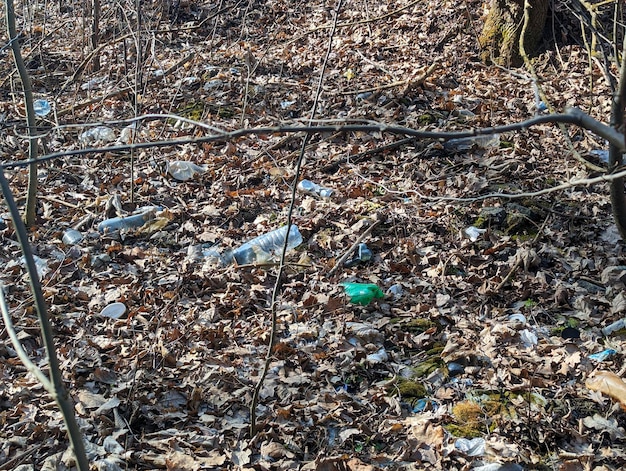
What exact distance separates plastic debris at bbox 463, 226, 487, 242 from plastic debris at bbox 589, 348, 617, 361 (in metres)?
1.22

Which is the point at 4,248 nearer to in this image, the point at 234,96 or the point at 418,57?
the point at 234,96

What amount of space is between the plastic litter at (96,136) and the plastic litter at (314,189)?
222 centimetres

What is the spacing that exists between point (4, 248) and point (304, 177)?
2.40 meters

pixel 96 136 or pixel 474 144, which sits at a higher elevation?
pixel 474 144

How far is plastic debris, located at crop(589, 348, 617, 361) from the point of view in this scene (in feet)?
10.8

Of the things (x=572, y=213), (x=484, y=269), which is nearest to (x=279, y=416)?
(x=484, y=269)

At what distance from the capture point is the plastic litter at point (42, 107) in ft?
21.5

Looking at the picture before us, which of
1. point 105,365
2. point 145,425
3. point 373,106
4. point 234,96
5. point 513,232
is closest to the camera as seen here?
point 145,425

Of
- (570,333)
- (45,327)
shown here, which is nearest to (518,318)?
(570,333)

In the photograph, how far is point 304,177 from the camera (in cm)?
530

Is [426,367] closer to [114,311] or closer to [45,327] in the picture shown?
[114,311]

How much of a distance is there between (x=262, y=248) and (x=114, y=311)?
1.12m

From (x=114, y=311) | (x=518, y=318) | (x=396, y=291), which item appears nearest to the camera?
(x=518, y=318)

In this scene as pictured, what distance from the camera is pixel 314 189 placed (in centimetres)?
511
